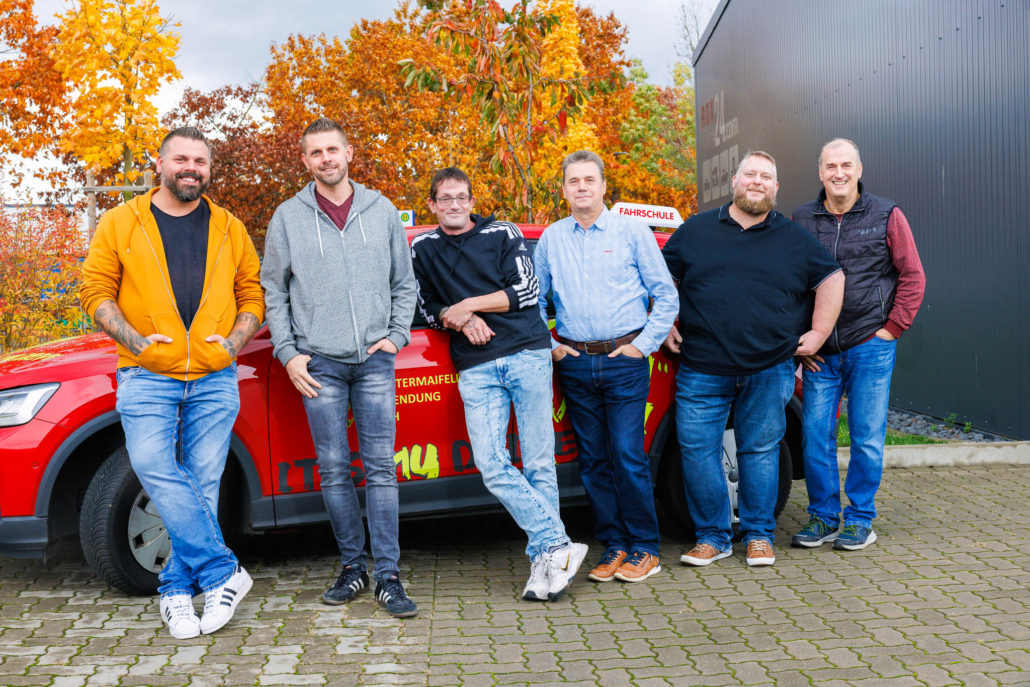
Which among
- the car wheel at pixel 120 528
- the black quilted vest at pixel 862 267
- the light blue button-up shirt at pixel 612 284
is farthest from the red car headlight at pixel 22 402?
the black quilted vest at pixel 862 267

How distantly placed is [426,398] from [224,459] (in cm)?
97

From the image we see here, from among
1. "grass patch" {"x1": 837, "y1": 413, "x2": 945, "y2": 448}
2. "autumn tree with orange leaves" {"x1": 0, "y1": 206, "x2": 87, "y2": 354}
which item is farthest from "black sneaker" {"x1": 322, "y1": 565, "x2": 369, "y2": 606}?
"autumn tree with orange leaves" {"x1": 0, "y1": 206, "x2": 87, "y2": 354}

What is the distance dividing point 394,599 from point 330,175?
1.87 meters

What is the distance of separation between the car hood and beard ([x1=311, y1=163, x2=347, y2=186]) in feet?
4.17

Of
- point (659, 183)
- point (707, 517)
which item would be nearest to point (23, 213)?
point (707, 517)

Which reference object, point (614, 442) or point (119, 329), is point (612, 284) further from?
point (119, 329)

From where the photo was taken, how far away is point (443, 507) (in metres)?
4.59

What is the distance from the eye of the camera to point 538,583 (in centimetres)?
425

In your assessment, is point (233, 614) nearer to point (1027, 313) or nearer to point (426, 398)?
point (426, 398)

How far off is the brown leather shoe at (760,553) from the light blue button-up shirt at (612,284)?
47.7 inches

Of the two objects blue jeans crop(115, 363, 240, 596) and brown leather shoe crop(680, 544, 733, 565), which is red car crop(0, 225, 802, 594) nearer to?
blue jeans crop(115, 363, 240, 596)

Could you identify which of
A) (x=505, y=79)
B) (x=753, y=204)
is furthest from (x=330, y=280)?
(x=505, y=79)

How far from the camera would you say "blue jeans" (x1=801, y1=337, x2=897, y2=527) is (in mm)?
4867

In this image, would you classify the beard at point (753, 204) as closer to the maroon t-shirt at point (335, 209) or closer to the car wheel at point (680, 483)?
the car wheel at point (680, 483)
